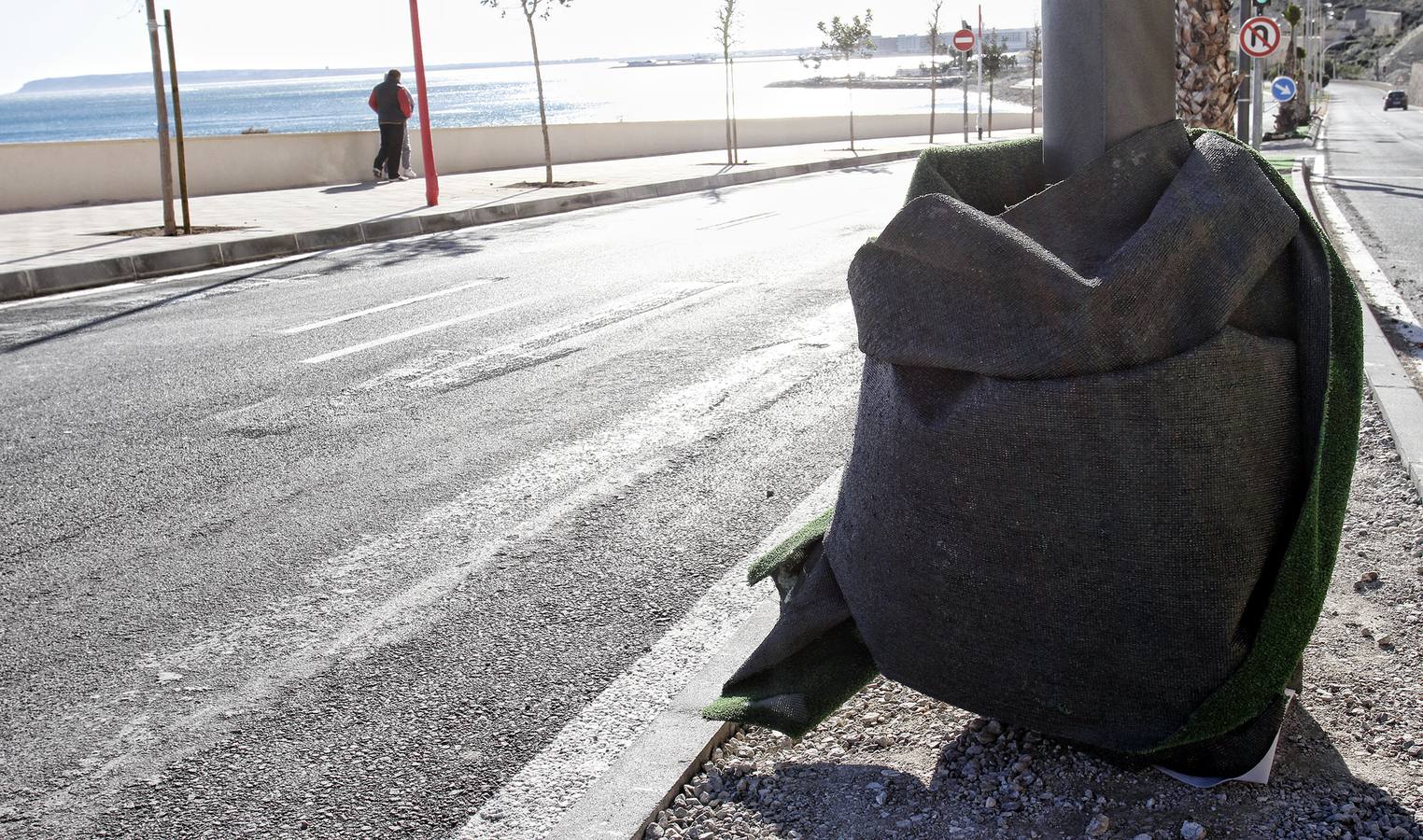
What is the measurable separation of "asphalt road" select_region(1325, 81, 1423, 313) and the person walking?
13986 mm

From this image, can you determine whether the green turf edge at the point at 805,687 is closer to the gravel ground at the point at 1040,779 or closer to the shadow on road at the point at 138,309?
the gravel ground at the point at 1040,779

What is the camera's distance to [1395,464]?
175 inches

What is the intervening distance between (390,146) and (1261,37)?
14.0 meters

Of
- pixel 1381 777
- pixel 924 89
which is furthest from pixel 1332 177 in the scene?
pixel 924 89

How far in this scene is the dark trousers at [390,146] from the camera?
832 inches

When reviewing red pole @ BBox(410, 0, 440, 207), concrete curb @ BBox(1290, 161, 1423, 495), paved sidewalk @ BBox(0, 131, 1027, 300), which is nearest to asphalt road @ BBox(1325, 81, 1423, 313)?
concrete curb @ BBox(1290, 161, 1423, 495)

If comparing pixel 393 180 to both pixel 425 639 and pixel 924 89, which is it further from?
pixel 924 89

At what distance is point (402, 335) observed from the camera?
25.9 feet

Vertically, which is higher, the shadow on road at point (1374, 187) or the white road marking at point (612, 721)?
the shadow on road at point (1374, 187)

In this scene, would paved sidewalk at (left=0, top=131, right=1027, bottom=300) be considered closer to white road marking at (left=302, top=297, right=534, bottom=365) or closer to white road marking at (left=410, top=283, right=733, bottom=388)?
white road marking at (left=302, top=297, right=534, bottom=365)

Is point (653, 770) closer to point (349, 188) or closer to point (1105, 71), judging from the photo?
point (1105, 71)

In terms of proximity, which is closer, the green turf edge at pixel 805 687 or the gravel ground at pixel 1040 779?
the gravel ground at pixel 1040 779

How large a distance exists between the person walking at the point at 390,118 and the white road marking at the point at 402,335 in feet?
39.1

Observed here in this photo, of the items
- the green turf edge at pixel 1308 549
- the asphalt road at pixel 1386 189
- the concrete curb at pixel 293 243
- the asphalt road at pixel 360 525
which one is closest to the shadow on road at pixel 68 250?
the concrete curb at pixel 293 243
